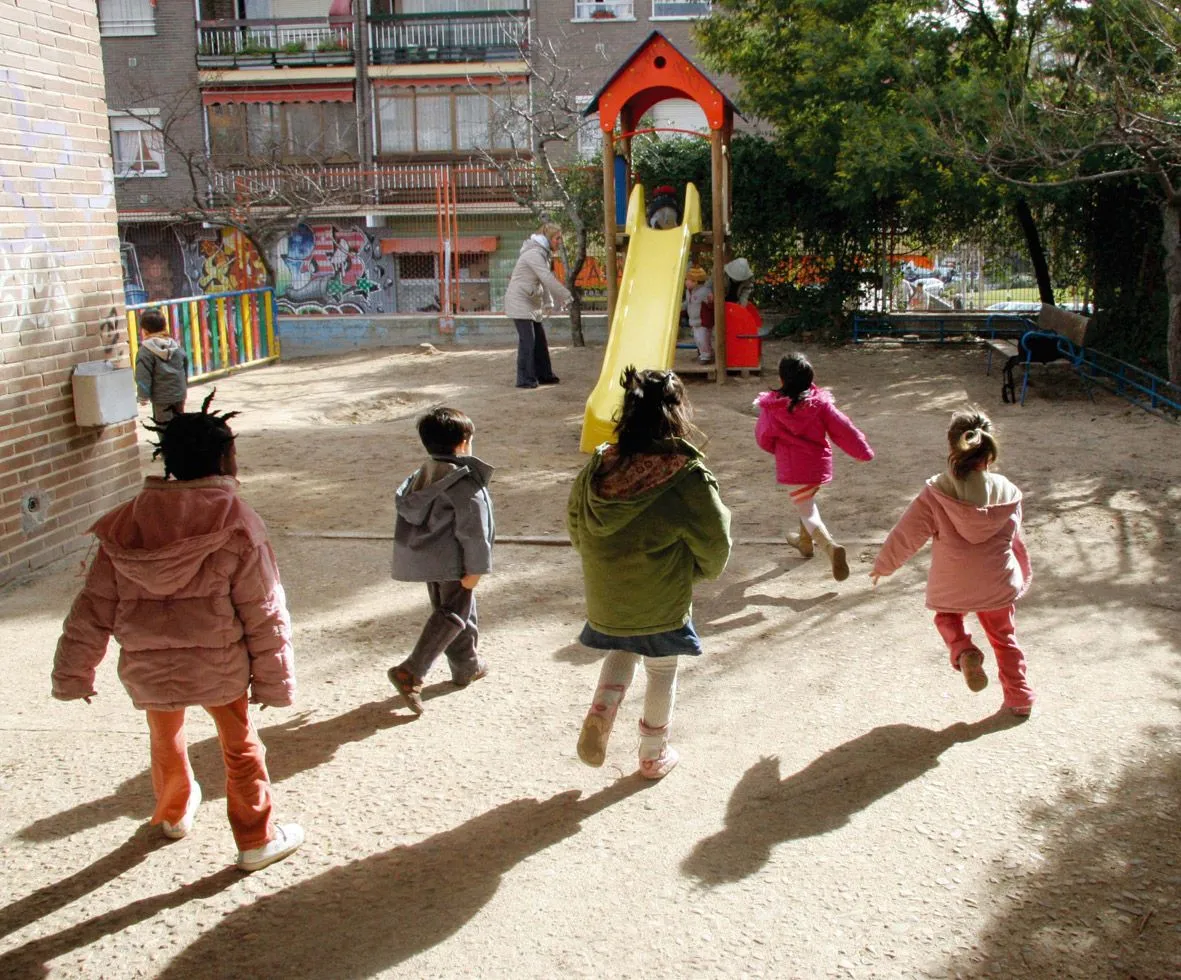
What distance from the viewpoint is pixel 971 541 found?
169 inches

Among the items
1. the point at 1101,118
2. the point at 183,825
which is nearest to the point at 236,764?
the point at 183,825

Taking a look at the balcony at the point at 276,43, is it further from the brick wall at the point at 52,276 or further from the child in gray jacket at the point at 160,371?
the brick wall at the point at 52,276

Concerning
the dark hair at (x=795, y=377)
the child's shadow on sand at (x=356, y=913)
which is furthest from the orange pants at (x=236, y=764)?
the dark hair at (x=795, y=377)

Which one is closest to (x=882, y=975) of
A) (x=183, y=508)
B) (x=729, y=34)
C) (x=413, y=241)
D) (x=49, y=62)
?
(x=183, y=508)

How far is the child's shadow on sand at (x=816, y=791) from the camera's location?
3.45 meters

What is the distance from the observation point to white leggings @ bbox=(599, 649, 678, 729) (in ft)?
12.6

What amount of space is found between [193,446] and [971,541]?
2.69 metres

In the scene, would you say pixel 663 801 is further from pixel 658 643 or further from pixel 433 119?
pixel 433 119

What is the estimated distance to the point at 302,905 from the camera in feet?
10.6

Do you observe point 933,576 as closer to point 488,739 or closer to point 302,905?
point 488,739

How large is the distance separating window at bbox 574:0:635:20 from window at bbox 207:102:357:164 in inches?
247

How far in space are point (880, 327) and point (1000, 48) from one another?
4266mm

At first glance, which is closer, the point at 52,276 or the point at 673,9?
the point at 52,276

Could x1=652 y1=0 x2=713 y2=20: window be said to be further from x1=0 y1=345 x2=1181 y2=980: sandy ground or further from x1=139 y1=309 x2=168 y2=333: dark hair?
x1=0 y1=345 x2=1181 y2=980: sandy ground
